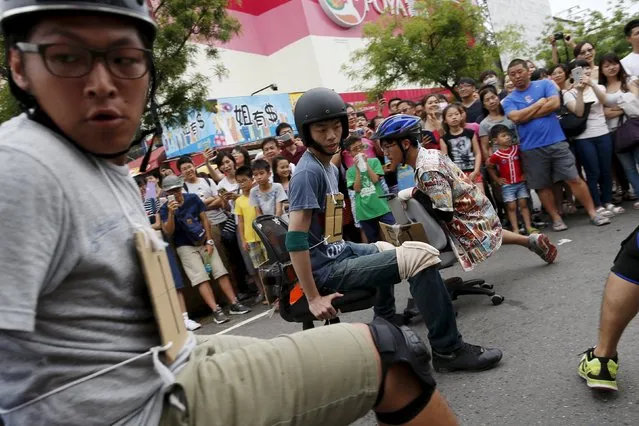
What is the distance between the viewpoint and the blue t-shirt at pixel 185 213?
19.7ft

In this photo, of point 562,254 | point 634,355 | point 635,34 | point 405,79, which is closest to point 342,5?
point 405,79

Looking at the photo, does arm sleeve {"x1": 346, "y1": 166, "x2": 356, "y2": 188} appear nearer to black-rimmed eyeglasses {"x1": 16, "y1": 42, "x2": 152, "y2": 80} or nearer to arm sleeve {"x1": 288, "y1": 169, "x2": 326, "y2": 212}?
arm sleeve {"x1": 288, "y1": 169, "x2": 326, "y2": 212}

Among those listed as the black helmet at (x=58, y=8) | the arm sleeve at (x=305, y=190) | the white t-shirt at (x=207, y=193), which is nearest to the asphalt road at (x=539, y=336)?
the arm sleeve at (x=305, y=190)

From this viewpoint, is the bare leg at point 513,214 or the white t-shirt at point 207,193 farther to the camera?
the white t-shirt at point 207,193

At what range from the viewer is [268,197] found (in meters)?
6.24

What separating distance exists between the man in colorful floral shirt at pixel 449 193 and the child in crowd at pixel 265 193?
95.4 inches

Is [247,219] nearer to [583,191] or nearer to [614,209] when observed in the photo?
[583,191]

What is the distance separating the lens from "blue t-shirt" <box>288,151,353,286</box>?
288cm

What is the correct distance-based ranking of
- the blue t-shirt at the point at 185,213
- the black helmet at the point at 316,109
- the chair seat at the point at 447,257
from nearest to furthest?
1. the black helmet at the point at 316,109
2. the chair seat at the point at 447,257
3. the blue t-shirt at the point at 185,213

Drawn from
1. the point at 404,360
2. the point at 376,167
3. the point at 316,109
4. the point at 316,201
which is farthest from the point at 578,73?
the point at 404,360

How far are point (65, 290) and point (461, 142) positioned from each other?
598 cm

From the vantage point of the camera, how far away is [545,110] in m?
5.99

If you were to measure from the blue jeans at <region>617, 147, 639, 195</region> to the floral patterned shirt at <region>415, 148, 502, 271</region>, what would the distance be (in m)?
3.05

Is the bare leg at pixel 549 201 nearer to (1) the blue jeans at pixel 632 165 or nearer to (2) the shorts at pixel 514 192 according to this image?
(2) the shorts at pixel 514 192
